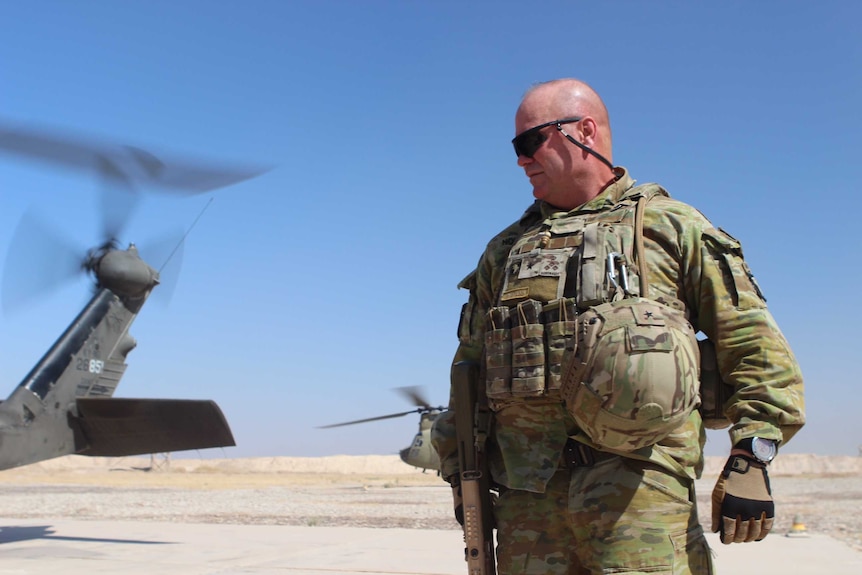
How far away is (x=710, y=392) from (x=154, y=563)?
6008 mm

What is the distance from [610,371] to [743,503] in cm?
49

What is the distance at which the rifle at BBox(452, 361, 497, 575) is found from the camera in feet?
8.21

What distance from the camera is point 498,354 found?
2.49m

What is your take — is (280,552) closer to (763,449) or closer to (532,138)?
(532,138)

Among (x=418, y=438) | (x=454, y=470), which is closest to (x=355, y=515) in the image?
(x=418, y=438)

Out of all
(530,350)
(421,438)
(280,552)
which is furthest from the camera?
(421,438)

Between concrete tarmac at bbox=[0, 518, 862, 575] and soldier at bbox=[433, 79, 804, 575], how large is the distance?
13.1 feet

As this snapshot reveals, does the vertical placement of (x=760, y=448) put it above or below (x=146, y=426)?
below

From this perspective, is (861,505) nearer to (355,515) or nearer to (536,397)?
(355,515)

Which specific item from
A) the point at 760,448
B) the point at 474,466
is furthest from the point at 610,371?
the point at 474,466

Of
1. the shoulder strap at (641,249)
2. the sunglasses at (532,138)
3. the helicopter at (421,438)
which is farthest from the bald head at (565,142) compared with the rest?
the helicopter at (421,438)

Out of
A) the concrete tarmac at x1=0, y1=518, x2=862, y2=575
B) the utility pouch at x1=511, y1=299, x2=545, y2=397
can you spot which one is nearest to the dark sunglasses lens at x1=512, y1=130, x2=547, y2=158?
the utility pouch at x1=511, y1=299, x2=545, y2=397

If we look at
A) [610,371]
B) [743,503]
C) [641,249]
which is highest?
[641,249]

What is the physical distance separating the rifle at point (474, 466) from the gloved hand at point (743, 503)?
0.72 metres
